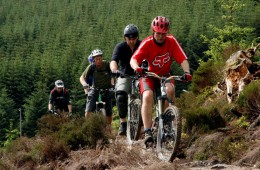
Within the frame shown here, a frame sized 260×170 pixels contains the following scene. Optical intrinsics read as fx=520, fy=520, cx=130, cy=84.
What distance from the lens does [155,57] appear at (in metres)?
7.52

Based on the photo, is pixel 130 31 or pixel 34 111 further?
pixel 34 111

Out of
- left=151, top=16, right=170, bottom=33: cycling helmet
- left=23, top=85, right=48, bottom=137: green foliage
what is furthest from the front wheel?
left=23, top=85, right=48, bottom=137: green foliage

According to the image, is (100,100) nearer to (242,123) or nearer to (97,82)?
(97,82)

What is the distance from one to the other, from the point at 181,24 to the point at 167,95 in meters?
138

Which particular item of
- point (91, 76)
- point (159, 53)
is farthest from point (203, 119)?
point (91, 76)

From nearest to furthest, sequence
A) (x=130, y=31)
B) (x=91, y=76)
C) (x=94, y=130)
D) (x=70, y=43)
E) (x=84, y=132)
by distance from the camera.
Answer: (x=94, y=130) < (x=84, y=132) < (x=130, y=31) < (x=91, y=76) < (x=70, y=43)

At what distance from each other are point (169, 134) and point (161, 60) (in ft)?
4.19

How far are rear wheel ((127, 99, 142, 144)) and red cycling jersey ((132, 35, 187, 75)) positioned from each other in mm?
916

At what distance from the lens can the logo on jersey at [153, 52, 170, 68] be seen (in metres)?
7.52

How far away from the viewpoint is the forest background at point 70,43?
90.0m

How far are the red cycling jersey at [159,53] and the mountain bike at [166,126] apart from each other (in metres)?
0.26

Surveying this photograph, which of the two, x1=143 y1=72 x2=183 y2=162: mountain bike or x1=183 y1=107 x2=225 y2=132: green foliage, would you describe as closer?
x1=143 y1=72 x2=183 y2=162: mountain bike

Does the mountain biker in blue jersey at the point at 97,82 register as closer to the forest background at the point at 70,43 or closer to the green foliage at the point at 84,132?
the green foliage at the point at 84,132

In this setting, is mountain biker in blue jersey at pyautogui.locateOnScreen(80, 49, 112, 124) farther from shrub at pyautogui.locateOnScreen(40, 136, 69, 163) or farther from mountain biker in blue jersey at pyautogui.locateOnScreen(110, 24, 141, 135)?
shrub at pyautogui.locateOnScreen(40, 136, 69, 163)
